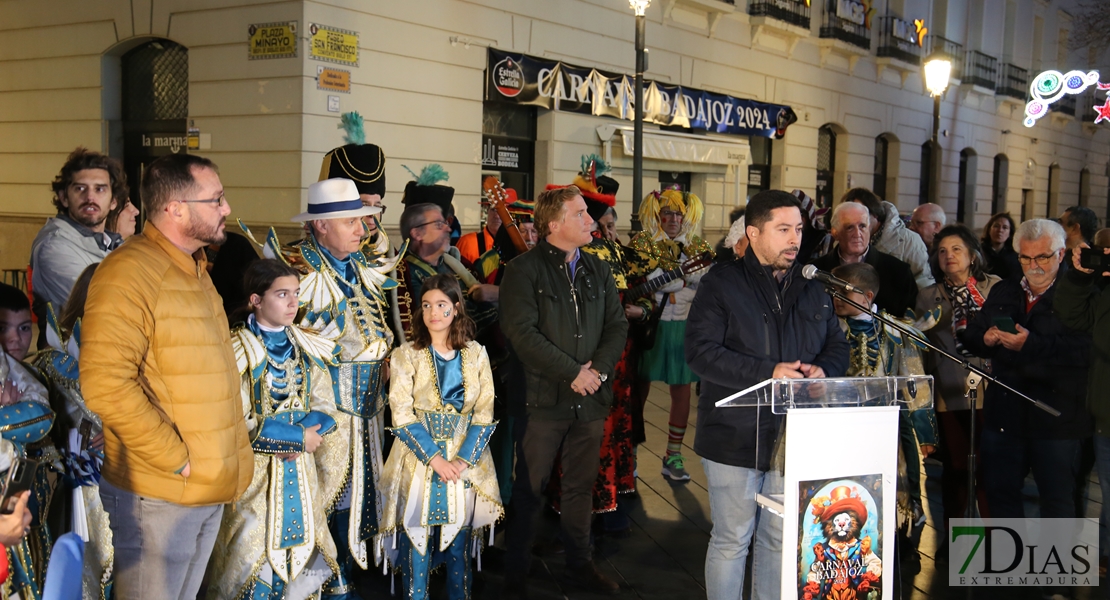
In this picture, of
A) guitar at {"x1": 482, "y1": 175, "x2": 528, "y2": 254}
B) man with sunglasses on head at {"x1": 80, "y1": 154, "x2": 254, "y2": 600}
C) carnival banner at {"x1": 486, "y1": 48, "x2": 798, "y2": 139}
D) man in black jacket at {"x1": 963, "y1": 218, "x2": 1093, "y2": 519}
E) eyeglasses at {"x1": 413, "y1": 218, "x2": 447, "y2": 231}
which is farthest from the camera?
carnival banner at {"x1": 486, "y1": 48, "x2": 798, "y2": 139}

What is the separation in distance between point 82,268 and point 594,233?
108 inches

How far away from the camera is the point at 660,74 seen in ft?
49.2

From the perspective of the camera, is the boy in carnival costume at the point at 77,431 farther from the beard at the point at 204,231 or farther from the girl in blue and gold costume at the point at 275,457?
the beard at the point at 204,231

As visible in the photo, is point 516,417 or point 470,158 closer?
point 516,417

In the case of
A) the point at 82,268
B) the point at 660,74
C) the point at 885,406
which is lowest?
the point at 885,406

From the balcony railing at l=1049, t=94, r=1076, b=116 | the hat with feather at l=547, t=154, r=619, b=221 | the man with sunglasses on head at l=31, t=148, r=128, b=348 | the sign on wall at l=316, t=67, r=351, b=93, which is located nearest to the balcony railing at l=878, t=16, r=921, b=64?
the balcony railing at l=1049, t=94, r=1076, b=116

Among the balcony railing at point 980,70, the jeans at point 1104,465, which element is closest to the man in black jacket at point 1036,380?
the jeans at point 1104,465

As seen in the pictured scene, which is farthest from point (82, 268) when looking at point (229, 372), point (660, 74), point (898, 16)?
point (898, 16)

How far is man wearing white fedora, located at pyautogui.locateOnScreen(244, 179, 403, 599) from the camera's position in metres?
4.16

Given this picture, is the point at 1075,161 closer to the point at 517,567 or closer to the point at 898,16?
the point at 898,16

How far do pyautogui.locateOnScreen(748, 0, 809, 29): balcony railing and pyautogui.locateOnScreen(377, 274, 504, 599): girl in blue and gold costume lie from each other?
14281 mm

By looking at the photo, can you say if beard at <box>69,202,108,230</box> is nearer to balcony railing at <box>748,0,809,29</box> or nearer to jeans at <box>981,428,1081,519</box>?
jeans at <box>981,428,1081,519</box>

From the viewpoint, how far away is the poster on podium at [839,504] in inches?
122

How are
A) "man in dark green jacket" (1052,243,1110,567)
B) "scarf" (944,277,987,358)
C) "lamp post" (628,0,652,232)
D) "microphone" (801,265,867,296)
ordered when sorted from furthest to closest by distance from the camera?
"lamp post" (628,0,652,232), "scarf" (944,277,987,358), "man in dark green jacket" (1052,243,1110,567), "microphone" (801,265,867,296)
